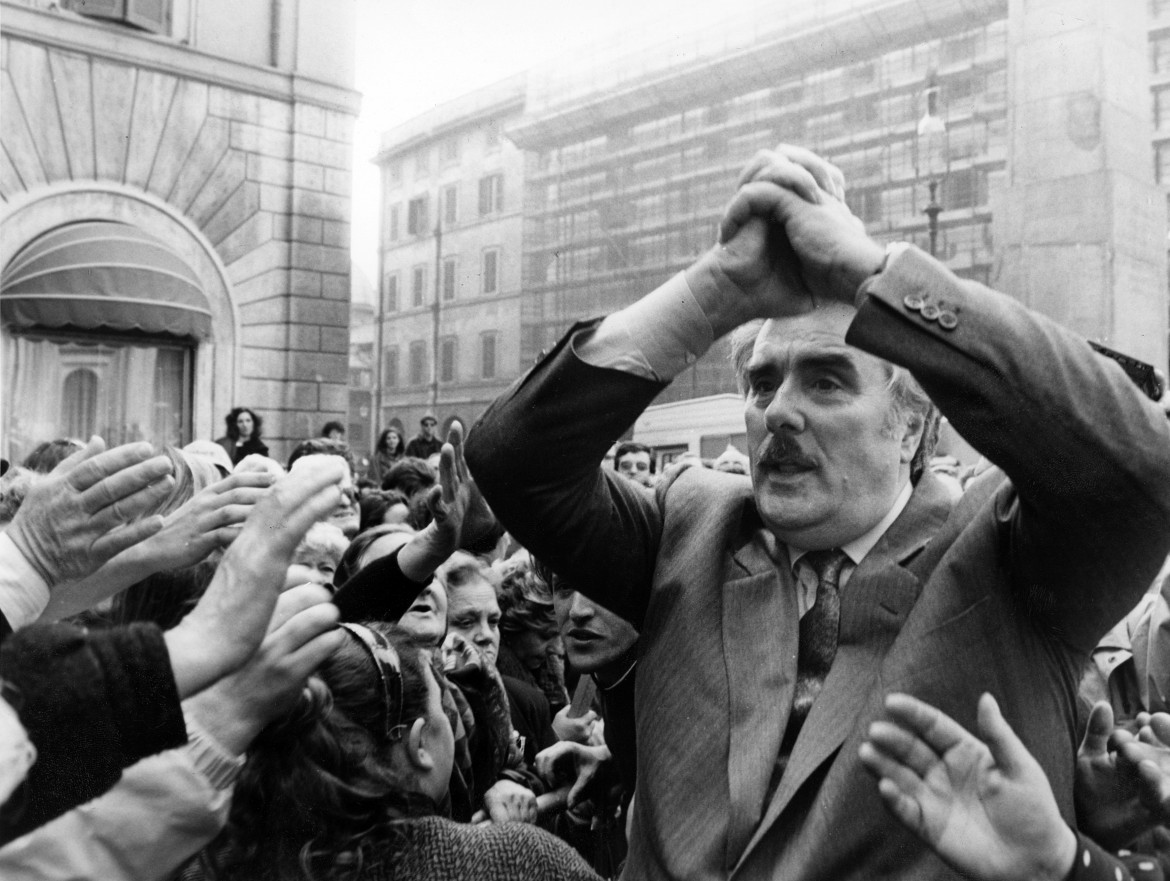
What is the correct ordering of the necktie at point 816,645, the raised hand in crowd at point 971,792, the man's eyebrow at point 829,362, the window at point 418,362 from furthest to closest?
the window at point 418,362, the man's eyebrow at point 829,362, the necktie at point 816,645, the raised hand in crowd at point 971,792

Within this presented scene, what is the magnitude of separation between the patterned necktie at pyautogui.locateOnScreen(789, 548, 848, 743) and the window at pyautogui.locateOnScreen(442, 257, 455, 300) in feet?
87.2

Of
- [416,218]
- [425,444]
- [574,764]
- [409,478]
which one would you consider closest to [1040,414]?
[574,764]

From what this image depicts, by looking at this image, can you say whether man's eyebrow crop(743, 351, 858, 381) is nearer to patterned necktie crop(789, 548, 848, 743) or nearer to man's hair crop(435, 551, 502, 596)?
patterned necktie crop(789, 548, 848, 743)

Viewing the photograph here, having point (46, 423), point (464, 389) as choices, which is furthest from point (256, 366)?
point (464, 389)

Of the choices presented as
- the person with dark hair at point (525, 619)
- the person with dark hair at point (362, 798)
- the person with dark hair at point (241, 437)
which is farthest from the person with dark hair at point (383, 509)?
the person with dark hair at point (241, 437)

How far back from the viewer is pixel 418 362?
30953 millimetres

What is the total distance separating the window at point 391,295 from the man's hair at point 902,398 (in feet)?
97.9

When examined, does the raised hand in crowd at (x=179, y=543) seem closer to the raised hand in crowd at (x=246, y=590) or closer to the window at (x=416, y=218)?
the raised hand in crowd at (x=246, y=590)

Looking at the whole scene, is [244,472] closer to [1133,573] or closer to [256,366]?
[1133,573]

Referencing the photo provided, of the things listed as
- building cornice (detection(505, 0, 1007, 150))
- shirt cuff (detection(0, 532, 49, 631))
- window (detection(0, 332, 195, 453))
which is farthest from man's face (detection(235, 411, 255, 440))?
building cornice (detection(505, 0, 1007, 150))

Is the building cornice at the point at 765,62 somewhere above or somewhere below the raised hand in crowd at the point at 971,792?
above

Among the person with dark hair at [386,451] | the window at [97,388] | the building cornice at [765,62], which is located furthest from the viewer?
the building cornice at [765,62]

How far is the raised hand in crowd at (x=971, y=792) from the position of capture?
1136mm

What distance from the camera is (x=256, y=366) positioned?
11477mm
